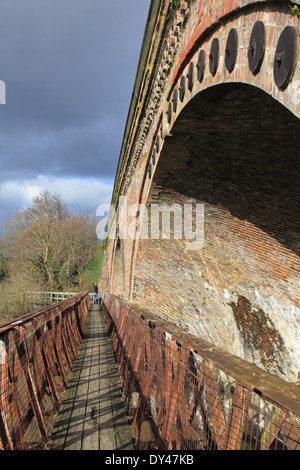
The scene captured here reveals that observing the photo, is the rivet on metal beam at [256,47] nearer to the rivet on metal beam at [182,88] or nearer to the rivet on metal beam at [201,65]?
the rivet on metal beam at [201,65]

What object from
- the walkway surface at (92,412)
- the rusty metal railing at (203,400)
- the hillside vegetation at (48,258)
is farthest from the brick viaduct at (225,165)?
the hillside vegetation at (48,258)

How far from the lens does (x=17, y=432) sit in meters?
2.32

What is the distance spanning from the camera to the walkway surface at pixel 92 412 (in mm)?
2830

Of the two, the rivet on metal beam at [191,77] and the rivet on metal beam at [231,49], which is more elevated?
the rivet on metal beam at [191,77]

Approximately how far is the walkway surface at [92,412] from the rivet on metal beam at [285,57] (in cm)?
292

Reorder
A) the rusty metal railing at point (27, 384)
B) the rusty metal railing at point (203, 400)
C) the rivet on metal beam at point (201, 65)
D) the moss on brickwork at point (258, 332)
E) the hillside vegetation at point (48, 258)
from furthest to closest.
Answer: the hillside vegetation at point (48, 258) → the moss on brickwork at point (258, 332) → the rivet on metal beam at point (201, 65) → the rusty metal railing at point (27, 384) → the rusty metal railing at point (203, 400)

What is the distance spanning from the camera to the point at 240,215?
4.92 m

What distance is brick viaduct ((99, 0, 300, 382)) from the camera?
90.7 inches

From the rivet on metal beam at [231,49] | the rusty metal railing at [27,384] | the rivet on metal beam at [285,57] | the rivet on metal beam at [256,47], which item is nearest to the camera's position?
the rivet on metal beam at [285,57]

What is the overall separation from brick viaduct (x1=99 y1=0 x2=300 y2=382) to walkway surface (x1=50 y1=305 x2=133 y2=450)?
239 centimetres

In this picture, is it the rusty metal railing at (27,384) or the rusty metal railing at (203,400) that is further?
the rusty metal railing at (27,384)

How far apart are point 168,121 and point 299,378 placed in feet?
12.8

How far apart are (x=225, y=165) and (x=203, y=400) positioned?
3.08 metres

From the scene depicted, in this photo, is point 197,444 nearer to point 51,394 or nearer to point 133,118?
point 51,394
